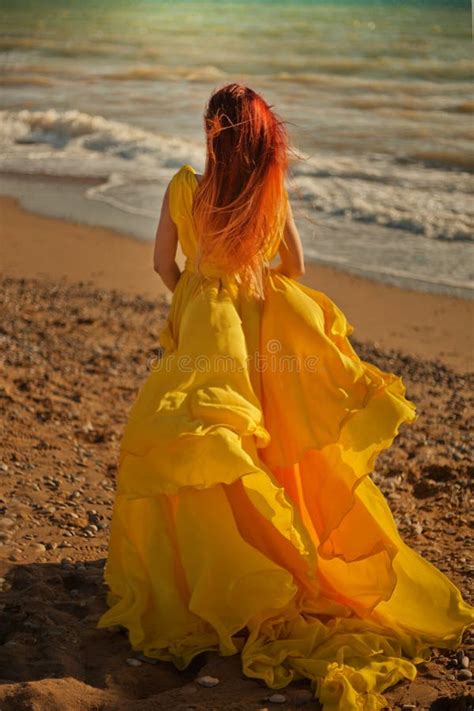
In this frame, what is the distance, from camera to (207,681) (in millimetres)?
3111

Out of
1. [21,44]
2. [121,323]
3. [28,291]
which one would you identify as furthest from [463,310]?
[21,44]

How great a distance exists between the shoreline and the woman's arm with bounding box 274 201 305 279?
155 inches

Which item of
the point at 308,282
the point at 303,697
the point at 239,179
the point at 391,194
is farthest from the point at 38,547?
the point at 391,194

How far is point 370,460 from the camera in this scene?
Result: 330 cm

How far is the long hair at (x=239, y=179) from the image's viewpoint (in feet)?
10.9

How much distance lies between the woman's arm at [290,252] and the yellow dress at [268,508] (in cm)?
6

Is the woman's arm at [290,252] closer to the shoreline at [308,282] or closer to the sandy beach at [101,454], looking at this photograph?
the sandy beach at [101,454]

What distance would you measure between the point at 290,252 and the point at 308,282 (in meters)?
6.08

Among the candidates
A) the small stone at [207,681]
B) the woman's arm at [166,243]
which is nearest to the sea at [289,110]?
the woman's arm at [166,243]

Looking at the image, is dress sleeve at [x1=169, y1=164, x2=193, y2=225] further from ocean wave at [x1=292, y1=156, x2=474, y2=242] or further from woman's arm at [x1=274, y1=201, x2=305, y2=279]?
ocean wave at [x1=292, y1=156, x2=474, y2=242]

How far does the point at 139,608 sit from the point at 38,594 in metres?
0.50

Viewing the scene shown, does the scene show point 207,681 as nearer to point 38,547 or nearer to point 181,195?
point 38,547

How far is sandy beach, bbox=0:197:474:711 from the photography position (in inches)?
123

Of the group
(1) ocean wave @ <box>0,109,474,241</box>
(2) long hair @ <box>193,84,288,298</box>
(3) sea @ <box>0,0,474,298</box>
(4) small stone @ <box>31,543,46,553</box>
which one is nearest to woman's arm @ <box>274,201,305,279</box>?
(2) long hair @ <box>193,84,288,298</box>
